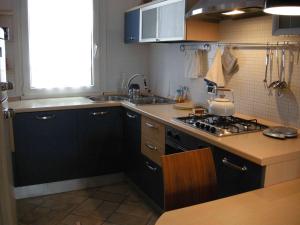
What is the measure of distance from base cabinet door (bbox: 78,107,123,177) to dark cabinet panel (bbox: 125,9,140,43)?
83cm

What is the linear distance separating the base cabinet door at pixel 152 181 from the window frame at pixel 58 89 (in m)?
1.25

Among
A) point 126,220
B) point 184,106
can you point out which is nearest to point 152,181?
point 126,220

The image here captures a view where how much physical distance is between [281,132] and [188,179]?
0.82 meters

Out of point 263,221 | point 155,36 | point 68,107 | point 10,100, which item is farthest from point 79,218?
point 263,221

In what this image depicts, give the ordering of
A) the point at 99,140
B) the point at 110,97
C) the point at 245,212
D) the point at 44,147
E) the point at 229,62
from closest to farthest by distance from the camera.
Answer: the point at 245,212 → the point at 229,62 → the point at 44,147 → the point at 99,140 → the point at 110,97

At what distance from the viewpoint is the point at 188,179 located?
1654 mm

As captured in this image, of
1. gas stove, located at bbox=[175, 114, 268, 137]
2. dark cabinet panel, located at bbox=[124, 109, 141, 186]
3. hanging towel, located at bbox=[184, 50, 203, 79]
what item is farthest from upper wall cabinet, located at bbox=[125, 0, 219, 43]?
dark cabinet panel, located at bbox=[124, 109, 141, 186]

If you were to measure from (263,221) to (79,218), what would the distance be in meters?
1.98

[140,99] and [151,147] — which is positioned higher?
[140,99]

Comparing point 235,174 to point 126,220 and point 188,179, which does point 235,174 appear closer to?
point 188,179

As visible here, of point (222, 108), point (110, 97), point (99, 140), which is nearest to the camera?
point (222, 108)

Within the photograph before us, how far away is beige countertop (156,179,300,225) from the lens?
50.3 inches

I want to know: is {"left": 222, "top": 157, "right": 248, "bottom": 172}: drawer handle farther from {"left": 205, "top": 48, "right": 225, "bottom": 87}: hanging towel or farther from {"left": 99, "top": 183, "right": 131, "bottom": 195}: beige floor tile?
{"left": 99, "top": 183, "right": 131, "bottom": 195}: beige floor tile

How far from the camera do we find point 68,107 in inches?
129
